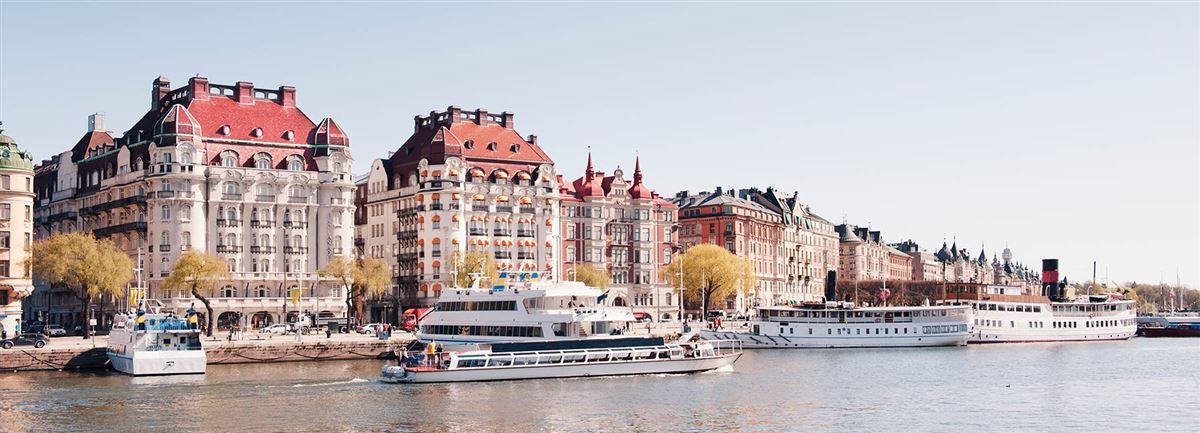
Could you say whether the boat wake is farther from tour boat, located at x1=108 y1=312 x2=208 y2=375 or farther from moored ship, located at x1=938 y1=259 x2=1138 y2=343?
moored ship, located at x1=938 y1=259 x2=1138 y2=343

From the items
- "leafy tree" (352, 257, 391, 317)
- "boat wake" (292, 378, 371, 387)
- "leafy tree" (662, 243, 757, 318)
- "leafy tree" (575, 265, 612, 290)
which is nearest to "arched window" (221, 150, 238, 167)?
"leafy tree" (352, 257, 391, 317)

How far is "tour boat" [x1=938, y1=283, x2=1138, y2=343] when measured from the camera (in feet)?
486

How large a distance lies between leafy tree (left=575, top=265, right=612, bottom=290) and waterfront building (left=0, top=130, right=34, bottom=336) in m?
59.5

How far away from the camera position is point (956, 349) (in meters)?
135

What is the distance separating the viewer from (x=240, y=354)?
109 m

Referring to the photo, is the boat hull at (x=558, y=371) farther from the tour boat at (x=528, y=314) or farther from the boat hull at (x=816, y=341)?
the boat hull at (x=816, y=341)

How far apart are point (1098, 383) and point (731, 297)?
106524 millimetres

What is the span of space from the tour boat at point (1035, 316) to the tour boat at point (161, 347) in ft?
261

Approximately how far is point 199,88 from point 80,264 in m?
27.6

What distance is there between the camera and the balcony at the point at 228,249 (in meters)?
140

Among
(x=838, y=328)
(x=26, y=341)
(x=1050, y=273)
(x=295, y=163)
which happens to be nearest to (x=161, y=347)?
(x=26, y=341)

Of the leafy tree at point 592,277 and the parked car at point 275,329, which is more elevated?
the leafy tree at point 592,277

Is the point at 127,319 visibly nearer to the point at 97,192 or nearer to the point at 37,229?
the point at 97,192

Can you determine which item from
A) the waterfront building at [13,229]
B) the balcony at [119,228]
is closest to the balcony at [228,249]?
the balcony at [119,228]
